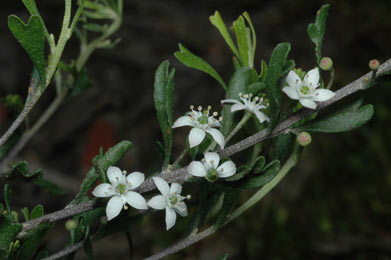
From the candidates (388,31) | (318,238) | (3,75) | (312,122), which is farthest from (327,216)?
(3,75)

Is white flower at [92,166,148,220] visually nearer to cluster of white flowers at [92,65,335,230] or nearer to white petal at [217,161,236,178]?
cluster of white flowers at [92,65,335,230]

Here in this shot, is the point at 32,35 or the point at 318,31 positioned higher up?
the point at 32,35

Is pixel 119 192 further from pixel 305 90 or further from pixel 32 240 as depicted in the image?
pixel 305 90

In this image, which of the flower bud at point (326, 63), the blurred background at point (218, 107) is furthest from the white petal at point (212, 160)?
the blurred background at point (218, 107)

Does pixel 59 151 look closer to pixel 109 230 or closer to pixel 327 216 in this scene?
pixel 327 216

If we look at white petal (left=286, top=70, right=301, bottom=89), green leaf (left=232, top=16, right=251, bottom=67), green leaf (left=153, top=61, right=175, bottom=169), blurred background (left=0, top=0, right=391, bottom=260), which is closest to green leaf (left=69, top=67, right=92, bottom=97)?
green leaf (left=153, top=61, right=175, bottom=169)

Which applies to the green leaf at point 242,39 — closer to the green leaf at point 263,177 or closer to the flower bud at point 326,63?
the flower bud at point 326,63

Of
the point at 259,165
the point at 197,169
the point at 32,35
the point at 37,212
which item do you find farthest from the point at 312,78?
the point at 37,212
